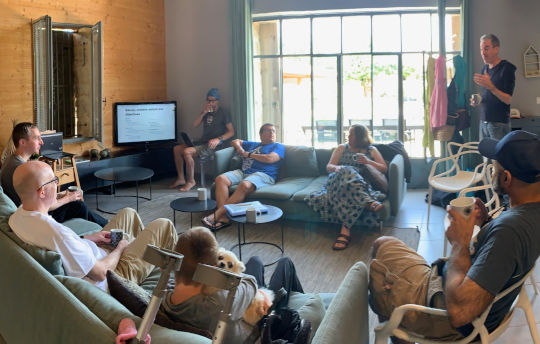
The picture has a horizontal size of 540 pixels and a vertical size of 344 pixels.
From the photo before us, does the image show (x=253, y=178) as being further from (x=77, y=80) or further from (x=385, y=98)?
(x=77, y=80)

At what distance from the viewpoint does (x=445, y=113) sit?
6.82 m

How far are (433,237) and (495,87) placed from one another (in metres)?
1.66

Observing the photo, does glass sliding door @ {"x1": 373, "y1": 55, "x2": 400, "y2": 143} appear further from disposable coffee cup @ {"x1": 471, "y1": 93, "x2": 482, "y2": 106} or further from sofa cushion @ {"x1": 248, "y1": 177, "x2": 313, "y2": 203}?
Result: sofa cushion @ {"x1": 248, "y1": 177, "x2": 313, "y2": 203}

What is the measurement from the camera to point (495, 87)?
5.48 meters

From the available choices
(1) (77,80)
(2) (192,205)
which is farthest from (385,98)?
(1) (77,80)

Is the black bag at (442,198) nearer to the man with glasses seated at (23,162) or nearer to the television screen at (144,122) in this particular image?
the man with glasses seated at (23,162)

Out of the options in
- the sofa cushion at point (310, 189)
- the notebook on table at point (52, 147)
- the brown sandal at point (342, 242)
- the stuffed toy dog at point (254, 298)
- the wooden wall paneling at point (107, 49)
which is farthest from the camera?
the wooden wall paneling at point (107, 49)

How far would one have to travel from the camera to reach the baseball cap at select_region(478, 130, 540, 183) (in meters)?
2.09

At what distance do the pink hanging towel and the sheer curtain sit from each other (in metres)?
2.71

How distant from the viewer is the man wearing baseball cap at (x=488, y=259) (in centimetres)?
200

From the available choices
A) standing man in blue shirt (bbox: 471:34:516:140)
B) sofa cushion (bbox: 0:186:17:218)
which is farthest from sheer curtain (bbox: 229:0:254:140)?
sofa cushion (bbox: 0:186:17:218)

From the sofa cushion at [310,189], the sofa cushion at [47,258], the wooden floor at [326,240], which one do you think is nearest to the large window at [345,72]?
the wooden floor at [326,240]

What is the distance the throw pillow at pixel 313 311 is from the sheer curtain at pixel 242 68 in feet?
19.3

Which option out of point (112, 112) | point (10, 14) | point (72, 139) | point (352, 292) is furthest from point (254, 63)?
point (352, 292)
